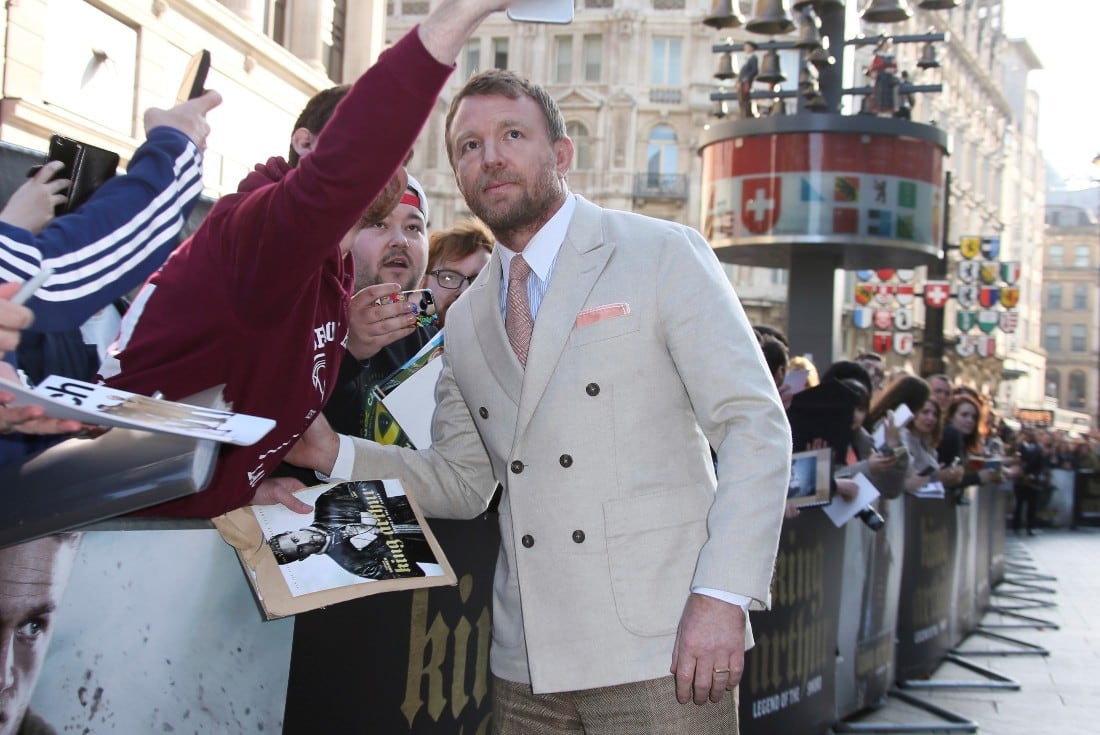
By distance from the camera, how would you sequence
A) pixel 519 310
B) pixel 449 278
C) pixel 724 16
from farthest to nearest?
1. pixel 724 16
2. pixel 449 278
3. pixel 519 310

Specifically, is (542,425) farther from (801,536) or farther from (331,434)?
(801,536)

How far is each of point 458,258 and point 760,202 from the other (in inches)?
479

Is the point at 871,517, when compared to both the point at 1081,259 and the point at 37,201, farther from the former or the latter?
the point at 1081,259

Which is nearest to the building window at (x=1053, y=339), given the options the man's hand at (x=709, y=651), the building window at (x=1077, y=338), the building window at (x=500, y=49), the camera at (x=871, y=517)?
the building window at (x=1077, y=338)

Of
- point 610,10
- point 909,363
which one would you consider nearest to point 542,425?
point 610,10

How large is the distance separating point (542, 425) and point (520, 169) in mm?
559

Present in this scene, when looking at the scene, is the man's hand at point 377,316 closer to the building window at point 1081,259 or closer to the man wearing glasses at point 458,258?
the man wearing glasses at point 458,258

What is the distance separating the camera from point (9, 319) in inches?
67.4

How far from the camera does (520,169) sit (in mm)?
→ 2650

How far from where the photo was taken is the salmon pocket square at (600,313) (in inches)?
100

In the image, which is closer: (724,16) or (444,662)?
(444,662)

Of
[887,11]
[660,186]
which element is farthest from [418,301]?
[660,186]

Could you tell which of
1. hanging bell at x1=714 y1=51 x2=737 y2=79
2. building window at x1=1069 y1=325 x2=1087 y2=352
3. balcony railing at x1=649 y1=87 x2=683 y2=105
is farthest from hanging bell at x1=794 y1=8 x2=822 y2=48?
building window at x1=1069 y1=325 x2=1087 y2=352

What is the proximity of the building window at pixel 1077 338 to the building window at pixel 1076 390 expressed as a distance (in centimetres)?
207
